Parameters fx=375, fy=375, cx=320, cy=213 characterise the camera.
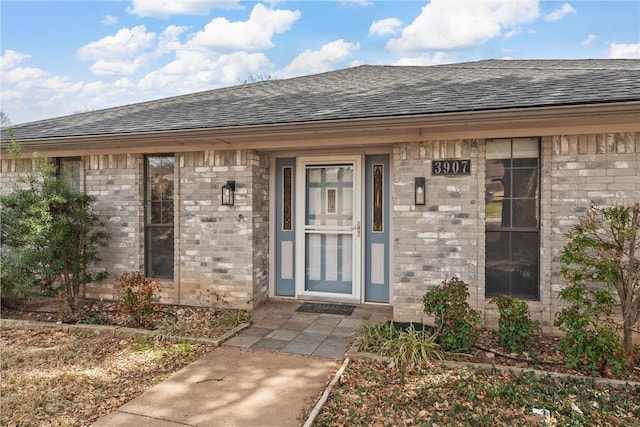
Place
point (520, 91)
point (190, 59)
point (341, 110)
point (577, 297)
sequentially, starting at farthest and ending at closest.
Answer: point (190, 59), point (341, 110), point (520, 91), point (577, 297)

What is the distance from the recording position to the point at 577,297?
337cm

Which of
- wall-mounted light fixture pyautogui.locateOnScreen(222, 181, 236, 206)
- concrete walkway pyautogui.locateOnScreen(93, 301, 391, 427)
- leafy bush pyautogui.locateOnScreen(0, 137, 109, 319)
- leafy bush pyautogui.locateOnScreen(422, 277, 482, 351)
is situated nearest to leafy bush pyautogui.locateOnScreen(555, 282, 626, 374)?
leafy bush pyautogui.locateOnScreen(422, 277, 482, 351)

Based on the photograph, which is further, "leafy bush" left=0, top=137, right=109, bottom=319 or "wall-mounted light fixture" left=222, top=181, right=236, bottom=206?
"wall-mounted light fixture" left=222, top=181, right=236, bottom=206

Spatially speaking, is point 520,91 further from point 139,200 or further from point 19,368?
point 19,368

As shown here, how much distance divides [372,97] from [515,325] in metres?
3.29

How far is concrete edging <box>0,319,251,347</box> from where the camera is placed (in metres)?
4.22

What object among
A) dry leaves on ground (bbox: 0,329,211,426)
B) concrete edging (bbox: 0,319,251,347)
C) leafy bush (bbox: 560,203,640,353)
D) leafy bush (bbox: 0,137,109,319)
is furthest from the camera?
leafy bush (bbox: 0,137,109,319)

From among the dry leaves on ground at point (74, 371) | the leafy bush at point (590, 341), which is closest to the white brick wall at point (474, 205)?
the leafy bush at point (590, 341)

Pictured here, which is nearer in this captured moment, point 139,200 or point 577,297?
point 577,297

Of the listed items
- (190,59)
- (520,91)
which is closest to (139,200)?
(520,91)

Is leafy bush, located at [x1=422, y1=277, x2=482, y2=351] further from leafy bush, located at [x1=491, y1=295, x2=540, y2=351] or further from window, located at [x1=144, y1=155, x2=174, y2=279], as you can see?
window, located at [x1=144, y1=155, x2=174, y2=279]

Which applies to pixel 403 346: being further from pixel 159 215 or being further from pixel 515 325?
pixel 159 215

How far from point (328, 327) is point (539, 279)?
258cm

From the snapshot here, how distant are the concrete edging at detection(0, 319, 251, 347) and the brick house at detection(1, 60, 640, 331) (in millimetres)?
1097
